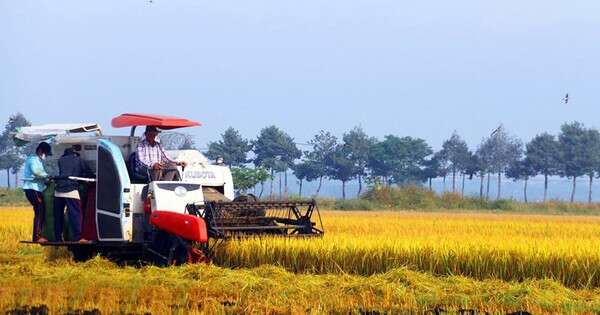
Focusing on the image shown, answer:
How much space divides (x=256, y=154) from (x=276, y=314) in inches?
3207

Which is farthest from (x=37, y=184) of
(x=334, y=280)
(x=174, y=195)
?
(x=334, y=280)

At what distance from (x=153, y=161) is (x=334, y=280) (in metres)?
4.02

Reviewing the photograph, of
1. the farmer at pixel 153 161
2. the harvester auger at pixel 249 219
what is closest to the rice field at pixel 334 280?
the harvester auger at pixel 249 219

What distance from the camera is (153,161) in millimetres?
16500

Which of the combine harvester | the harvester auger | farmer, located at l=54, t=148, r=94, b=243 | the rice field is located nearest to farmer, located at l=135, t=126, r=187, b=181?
the combine harvester

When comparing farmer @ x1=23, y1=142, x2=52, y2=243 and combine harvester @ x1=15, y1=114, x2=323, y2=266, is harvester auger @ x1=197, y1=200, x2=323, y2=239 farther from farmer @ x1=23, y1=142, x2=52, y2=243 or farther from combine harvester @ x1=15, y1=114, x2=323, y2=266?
farmer @ x1=23, y1=142, x2=52, y2=243

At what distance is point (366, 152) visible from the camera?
316 ft

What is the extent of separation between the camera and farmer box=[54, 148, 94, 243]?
16562 millimetres

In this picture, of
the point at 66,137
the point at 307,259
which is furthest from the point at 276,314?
the point at 66,137

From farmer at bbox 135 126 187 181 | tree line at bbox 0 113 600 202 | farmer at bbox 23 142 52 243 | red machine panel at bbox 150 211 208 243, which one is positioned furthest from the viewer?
tree line at bbox 0 113 600 202

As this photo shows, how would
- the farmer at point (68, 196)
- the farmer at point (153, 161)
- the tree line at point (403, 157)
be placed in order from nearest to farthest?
1. the farmer at point (153, 161)
2. the farmer at point (68, 196)
3. the tree line at point (403, 157)

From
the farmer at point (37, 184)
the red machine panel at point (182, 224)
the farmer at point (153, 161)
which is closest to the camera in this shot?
the red machine panel at point (182, 224)

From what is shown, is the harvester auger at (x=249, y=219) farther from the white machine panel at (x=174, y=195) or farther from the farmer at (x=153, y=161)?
the farmer at (x=153, y=161)

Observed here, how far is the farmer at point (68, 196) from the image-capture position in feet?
54.3
